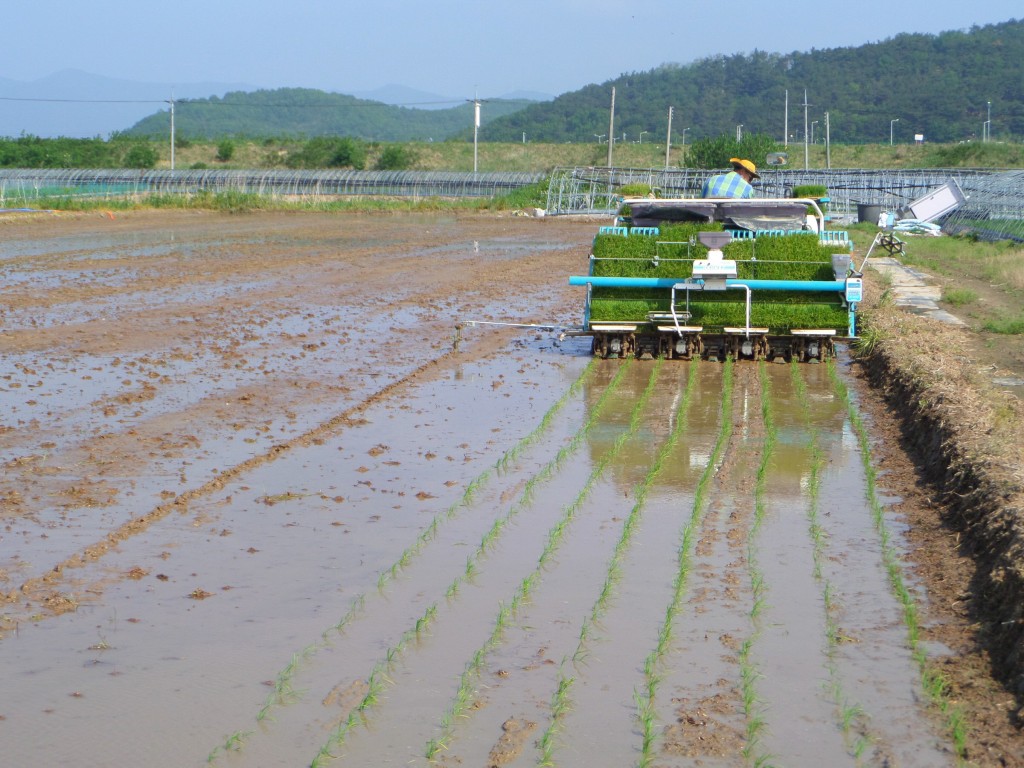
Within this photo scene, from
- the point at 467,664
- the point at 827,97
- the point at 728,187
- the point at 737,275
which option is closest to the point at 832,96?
the point at 827,97

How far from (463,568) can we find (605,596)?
830mm

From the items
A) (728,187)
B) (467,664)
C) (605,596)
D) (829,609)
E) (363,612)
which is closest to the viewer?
(467,664)

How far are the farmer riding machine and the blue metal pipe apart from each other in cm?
1

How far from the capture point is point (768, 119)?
137m

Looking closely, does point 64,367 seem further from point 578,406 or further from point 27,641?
point 27,641

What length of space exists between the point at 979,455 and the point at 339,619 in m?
4.27

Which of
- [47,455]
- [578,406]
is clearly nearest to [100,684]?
[47,455]

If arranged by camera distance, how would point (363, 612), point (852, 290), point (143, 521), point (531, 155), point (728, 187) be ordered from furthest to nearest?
1. point (531, 155)
2. point (728, 187)
3. point (852, 290)
4. point (143, 521)
5. point (363, 612)

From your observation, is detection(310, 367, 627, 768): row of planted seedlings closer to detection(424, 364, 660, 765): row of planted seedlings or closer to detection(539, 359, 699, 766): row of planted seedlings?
detection(424, 364, 660, 765): row of planted seedlings

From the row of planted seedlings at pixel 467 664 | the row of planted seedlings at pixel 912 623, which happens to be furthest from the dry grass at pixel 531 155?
the row of planted seedlings at pixel 467 664

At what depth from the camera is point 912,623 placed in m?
5.63

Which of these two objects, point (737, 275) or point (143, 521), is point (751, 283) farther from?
point (143, 521)

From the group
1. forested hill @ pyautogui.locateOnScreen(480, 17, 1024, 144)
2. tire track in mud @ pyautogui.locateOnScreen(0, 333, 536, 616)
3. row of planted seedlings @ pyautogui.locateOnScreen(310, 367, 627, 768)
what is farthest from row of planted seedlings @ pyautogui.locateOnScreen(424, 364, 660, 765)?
forested hill @ pyautogui.locateOnScreen(480, 17, 1024, 144)

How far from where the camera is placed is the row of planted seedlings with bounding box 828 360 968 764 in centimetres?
459
